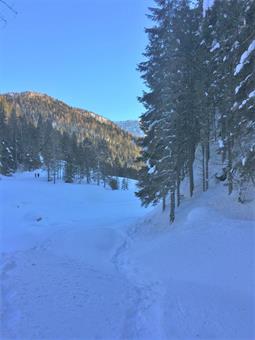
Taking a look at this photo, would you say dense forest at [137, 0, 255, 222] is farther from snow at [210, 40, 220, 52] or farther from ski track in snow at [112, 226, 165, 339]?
ski track in snow at [112, 226, 165, 339]

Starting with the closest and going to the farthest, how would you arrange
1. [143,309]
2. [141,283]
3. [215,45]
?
[143,309] < [141,283] < [215,45]

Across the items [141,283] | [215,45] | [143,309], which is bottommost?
[141,283]

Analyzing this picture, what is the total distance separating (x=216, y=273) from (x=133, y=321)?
3805 mm

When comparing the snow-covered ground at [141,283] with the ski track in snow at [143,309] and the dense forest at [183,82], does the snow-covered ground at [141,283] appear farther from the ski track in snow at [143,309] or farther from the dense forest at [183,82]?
the dense forest at [183,82]

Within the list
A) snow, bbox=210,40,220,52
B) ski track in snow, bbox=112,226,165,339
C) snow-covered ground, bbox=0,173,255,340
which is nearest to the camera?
ski track in snow, bbox=112,226,165,339

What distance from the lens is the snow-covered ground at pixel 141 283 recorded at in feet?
20.1

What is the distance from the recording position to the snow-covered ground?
6121mm

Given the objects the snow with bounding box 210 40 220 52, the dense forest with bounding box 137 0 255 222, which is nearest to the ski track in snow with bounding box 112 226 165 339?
the dense forest with bounding box 137 0 255 222

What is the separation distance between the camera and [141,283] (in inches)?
367

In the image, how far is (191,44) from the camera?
19000mm

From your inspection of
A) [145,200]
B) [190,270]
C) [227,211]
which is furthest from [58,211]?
[190,270]

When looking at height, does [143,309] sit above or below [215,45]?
below

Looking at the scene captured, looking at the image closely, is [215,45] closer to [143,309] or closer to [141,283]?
[141,283]

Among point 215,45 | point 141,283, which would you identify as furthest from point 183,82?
point 141,283
